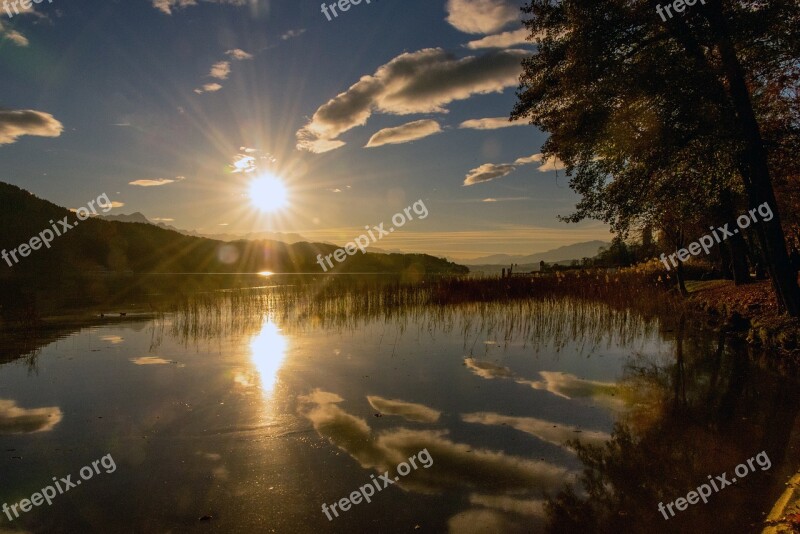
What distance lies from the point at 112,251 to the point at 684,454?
136m

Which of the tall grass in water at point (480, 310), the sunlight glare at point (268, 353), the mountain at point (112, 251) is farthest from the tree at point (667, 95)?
the mountain at point (112, 251)

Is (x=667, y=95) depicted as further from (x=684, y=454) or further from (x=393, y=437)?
(x=393, y=437)

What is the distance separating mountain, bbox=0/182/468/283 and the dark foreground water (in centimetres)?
6721

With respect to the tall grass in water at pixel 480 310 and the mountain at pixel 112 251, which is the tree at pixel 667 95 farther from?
the mountain at pixel 112 251

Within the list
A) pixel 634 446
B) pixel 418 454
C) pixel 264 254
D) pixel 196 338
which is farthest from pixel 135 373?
pixel 264 254

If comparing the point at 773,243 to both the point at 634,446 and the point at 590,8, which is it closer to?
the point at 590,8

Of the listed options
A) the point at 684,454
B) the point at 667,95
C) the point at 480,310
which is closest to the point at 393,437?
the point at 684,454

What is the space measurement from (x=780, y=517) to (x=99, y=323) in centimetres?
2080

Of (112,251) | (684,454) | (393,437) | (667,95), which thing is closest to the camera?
(684,454)

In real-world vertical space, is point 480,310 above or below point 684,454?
above

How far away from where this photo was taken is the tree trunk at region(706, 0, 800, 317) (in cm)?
1158

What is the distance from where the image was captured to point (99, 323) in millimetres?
18312

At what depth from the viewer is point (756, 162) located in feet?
38.7

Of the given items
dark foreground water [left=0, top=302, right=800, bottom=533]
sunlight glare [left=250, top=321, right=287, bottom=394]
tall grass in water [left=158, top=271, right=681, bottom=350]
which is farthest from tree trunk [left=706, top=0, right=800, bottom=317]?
sunlight glare [left=250, top=321, right=287, bottom=394]
